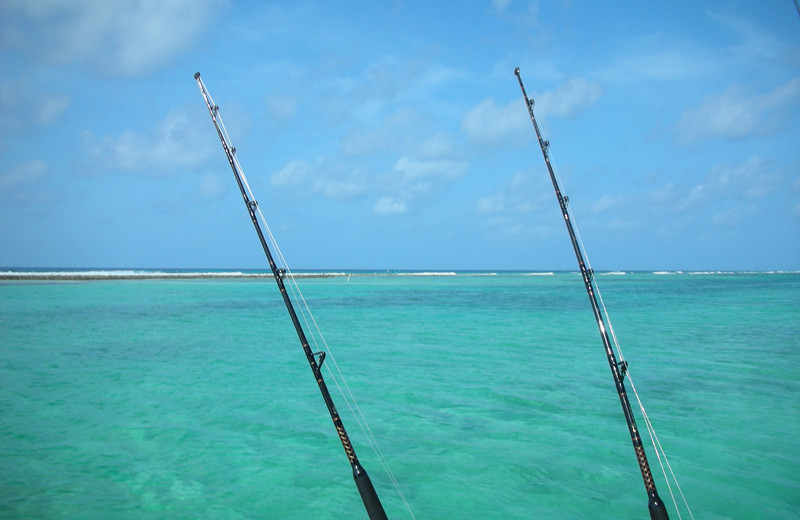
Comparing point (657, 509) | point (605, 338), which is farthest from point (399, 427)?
point (657, 509)

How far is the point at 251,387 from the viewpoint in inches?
409

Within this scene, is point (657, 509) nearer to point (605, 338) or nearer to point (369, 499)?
point (605, 338)

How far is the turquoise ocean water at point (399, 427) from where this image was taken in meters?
5.71

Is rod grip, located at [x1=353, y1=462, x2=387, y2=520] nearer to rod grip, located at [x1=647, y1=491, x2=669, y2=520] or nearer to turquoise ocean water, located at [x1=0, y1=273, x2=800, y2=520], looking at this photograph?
turquoise ocean water, located at [x1=0, y1=273, x2=800, y2=520]

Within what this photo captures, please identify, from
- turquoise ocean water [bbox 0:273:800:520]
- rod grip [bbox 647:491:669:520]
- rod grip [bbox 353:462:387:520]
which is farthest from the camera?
turquoise ocean water [bbox 0:273:800:520]

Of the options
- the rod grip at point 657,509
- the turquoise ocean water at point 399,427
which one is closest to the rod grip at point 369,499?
the turquoise ocean water at point 399,427

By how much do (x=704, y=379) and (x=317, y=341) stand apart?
35.2 ft

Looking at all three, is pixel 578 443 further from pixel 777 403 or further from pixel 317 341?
pixel 317 341

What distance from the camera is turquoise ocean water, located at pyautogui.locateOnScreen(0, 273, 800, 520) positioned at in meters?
5.71

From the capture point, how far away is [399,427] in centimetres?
794

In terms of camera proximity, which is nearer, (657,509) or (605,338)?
(657,509)

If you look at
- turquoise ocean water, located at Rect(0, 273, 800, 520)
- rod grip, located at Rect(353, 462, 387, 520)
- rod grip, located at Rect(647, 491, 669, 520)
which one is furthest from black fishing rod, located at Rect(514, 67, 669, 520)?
rod grip, located at Rect(353, 462, 387, 520)

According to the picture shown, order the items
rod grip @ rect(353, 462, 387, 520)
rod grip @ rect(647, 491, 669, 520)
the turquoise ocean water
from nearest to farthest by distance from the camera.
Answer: rod grip @ rect(647, 491, 669, 520) → rod grip @ rect(353, 462, 387, 520) → the turquoise ocean water

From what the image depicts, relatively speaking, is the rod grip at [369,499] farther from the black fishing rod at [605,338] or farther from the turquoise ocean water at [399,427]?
the black fishing rod at [605,338]
